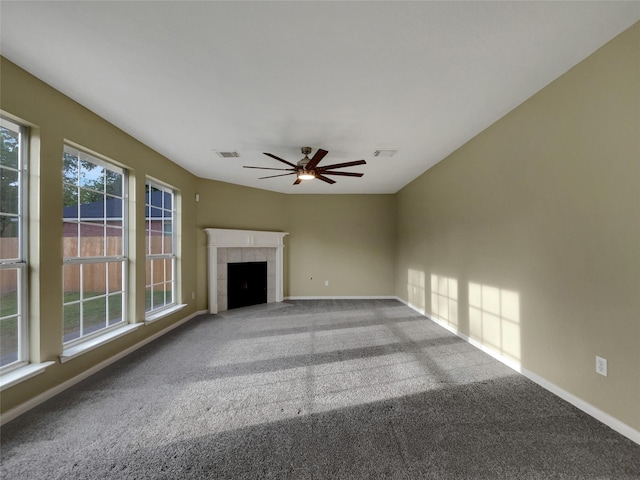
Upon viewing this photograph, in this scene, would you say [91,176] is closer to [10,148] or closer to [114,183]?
[114,183]

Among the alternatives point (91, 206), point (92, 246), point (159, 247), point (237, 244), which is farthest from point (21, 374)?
point (237, 244)

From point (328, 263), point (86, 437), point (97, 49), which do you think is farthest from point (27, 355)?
point (328, 263)

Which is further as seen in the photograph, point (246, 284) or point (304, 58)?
point (246, 284)

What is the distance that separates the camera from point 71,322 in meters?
2.71

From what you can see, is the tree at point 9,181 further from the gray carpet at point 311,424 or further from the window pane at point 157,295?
the window pane at point 157,295

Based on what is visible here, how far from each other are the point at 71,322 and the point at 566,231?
4.56 metres

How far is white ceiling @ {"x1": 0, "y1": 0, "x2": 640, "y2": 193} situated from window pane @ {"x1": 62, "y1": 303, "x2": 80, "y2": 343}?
1991 millimetres

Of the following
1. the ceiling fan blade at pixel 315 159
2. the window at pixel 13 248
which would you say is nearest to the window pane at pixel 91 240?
the window at pixel 13 248

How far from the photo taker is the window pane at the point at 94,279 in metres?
2.87

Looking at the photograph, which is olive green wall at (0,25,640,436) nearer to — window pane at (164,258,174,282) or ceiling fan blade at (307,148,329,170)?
window pane at (164,258,174,282)

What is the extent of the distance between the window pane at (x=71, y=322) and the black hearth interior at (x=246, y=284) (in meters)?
3.02

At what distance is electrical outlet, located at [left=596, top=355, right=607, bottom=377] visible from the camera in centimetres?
193

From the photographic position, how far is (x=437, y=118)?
9.52 ft

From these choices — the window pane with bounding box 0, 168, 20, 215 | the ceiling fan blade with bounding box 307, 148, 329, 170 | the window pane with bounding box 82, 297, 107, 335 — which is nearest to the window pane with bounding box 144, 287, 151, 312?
the window pane with bounding box 82, 297, 107, 335
